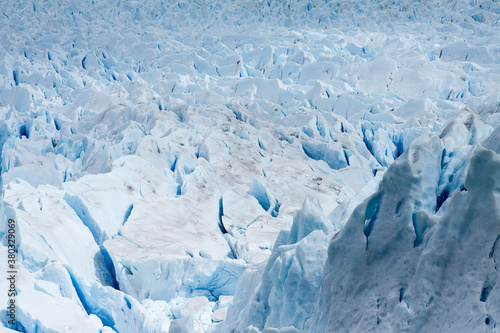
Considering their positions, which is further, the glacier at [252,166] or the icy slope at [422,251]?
the glacier at [252,166]

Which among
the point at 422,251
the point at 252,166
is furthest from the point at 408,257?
the point at 252,166

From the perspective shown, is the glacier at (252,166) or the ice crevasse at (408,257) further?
the glacier at (252,166)

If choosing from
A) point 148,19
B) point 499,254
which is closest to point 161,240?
point 499,254

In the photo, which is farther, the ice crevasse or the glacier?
the glacier

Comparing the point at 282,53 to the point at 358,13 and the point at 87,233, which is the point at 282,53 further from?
the point at 87,233

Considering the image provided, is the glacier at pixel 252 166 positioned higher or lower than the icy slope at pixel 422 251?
lower

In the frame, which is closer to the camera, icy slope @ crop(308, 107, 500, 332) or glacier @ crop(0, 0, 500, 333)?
icy slope @ crop(308, 107, 500, 332)

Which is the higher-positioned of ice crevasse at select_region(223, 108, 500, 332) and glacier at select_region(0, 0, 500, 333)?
ice crevasse at select_region(223, 108, 500, 332)

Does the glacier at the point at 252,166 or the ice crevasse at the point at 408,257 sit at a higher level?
the ice crevasse at the point at 408,257
